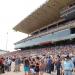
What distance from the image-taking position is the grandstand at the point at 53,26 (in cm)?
3584

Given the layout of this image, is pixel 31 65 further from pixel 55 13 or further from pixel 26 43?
pixel 26 43

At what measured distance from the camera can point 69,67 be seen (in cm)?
1383

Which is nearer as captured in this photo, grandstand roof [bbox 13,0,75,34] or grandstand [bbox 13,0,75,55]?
grandstand [bbox 13,0,75,55]

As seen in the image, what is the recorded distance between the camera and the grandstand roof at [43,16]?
43641 millimetres

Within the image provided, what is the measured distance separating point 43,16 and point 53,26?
3.72 meters

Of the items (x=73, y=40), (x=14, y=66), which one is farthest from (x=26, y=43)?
(x=14, y=66)

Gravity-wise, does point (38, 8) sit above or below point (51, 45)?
above

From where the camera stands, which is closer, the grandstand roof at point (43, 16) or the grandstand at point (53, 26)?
the grandstand at point (53, 26)

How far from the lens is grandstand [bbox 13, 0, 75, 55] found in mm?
35844

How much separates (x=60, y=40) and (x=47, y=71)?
14.5 m

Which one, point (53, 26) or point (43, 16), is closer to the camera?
point (53, 26)

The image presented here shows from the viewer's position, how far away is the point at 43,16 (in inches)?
2087

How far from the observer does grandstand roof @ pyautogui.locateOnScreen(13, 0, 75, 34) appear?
43.6m

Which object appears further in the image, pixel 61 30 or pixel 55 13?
pixel 55 13
